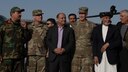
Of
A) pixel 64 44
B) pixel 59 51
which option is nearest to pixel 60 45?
pixel 64 44

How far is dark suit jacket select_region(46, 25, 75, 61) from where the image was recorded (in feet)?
33.3

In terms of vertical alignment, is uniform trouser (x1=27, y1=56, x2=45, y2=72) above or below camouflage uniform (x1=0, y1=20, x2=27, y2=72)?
below

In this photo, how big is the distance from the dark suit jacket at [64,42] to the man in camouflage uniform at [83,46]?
0.63 m

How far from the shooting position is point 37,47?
11.3 m

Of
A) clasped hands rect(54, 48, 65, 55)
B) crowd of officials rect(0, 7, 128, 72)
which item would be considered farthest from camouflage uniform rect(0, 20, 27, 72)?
clasped hands rect(54, 48, 65, 55)

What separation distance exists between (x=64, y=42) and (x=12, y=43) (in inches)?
56.7

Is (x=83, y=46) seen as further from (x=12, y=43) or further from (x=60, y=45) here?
(x=12, y=43)

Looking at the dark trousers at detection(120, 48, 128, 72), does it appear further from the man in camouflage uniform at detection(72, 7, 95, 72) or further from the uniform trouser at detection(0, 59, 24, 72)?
the uniform trouser at detection(0, 59, 24, 72)

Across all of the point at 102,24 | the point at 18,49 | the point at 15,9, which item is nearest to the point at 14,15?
the point at 15,9

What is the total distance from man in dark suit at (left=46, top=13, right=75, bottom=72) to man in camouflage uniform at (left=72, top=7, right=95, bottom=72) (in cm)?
62

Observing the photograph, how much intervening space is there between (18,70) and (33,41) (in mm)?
2143

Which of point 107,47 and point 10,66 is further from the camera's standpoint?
point 107,47

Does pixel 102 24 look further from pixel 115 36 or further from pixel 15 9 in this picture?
pixel 15 9

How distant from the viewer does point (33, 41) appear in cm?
1131
